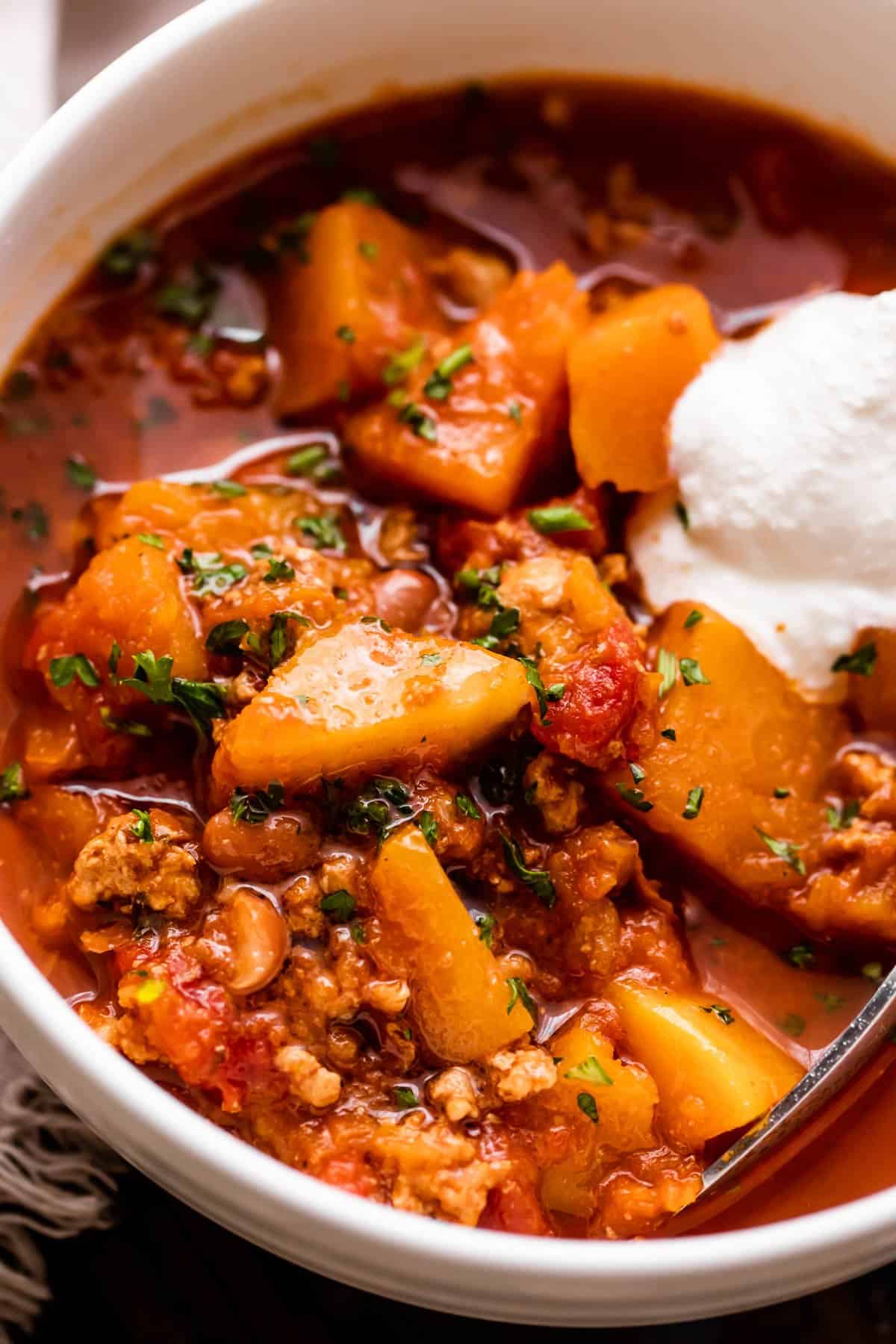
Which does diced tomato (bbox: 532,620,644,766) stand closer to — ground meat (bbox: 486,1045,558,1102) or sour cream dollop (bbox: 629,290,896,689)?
sour cream dollop (bbox: 629,290,896,689)

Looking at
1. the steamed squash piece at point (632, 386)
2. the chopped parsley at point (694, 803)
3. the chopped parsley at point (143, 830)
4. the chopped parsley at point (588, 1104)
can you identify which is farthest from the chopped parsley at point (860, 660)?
the chopped parsley at point (143, 830)

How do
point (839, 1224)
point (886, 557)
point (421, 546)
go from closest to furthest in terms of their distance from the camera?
point (839, 1224) → point (886, 557) → point (421, 546)

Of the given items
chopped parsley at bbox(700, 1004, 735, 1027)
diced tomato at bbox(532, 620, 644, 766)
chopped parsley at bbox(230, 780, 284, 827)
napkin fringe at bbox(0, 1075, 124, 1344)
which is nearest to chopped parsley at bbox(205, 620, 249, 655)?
chopped parsley at bbox(230, 780, 284, 827)

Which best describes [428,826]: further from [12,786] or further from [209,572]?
[12,786]

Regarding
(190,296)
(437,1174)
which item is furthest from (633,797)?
(190,296)

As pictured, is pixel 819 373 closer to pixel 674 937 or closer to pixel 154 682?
pixel 674 937

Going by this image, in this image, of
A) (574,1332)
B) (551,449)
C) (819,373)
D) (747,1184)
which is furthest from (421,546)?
(574,1332)
